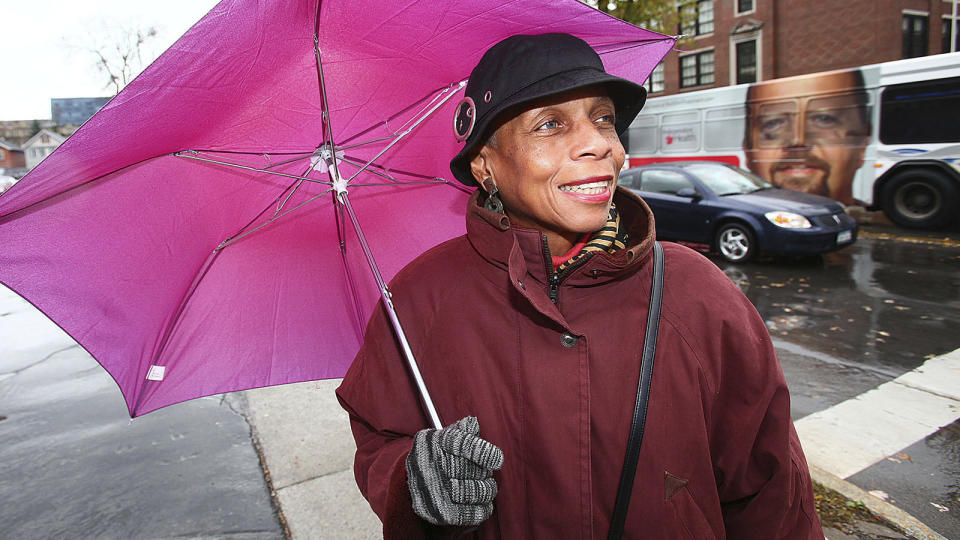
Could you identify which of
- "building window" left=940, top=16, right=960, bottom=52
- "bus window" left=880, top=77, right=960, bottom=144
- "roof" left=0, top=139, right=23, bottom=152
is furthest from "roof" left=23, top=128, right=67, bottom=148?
"bus window" left=880, top=77, right=960, bottom=144

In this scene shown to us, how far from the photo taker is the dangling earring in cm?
160

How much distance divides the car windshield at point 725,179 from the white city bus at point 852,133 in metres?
4.16

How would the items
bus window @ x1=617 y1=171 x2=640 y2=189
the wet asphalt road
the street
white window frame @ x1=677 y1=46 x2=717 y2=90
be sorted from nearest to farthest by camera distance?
1. the street
2. the wet asphalt road
3. bus window @ x1=617 y1=171 x2=640 y2=189
4. white window frame @ x1=677 y1=46 x2=717 y2=90

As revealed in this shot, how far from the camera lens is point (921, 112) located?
38.7 ft

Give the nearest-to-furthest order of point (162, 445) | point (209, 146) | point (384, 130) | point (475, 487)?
1. point (475, 487)
2. point (209, 146)
3. point (384, 130)
4. point (162, 445)

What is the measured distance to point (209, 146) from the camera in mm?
1814

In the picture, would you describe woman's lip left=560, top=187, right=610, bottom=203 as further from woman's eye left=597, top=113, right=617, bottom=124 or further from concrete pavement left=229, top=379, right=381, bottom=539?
concrete pavement left=229, top=379, right=381, bottom=539

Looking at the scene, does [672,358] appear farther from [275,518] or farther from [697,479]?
[275,518]

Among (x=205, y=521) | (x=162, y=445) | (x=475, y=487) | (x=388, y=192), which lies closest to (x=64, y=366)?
(x=162, y=445)

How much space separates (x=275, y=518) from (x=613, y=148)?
2.98 meters

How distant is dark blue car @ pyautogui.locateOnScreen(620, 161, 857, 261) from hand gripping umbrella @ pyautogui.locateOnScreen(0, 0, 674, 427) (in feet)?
26.6

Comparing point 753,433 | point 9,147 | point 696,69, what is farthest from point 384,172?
point 9,147

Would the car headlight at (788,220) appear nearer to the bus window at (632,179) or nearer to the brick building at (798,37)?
the bus window at (632,179)

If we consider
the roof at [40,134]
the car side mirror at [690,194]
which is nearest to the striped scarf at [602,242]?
the car side mirror at [690,194]
